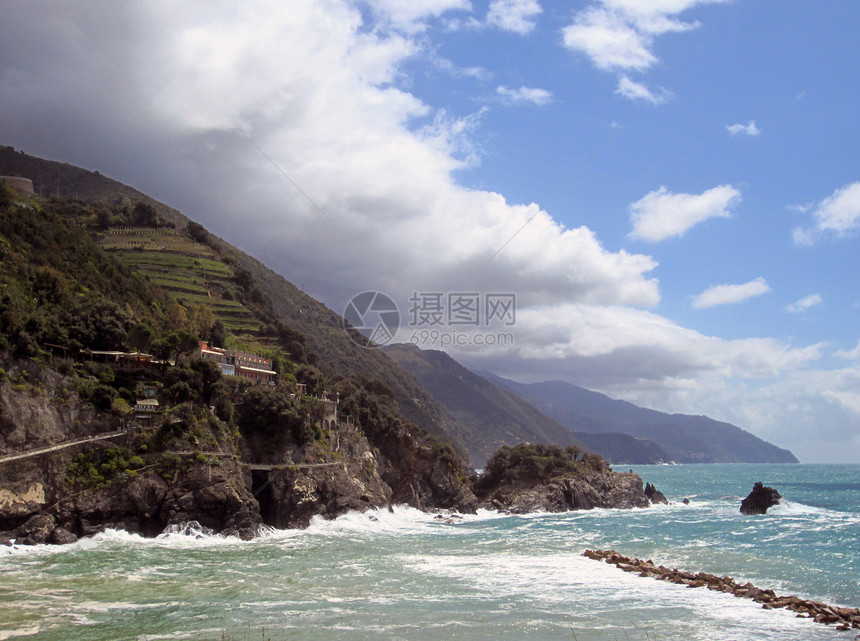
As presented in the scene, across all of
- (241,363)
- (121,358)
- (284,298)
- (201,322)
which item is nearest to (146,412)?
(121,358)

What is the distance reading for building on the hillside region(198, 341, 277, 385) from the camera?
56594mm

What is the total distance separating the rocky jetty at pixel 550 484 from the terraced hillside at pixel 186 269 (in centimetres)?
3593

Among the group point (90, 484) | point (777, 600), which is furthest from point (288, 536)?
point (777, 600)

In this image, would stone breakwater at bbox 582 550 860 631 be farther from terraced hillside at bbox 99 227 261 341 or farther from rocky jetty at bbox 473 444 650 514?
terraced hillside at bbox 99 227 261 341

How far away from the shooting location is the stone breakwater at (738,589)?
25209mm

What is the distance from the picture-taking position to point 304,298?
525 feet

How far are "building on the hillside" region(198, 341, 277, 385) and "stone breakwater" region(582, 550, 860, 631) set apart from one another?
111 ft

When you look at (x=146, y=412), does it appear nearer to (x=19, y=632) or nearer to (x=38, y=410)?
(x=38, y=410)

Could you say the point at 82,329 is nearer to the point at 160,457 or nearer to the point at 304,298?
the point at 160,457

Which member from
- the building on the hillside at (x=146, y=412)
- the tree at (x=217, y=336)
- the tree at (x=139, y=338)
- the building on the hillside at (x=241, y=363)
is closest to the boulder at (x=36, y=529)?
Answer: the building on the hillside at (x=146, y=412)

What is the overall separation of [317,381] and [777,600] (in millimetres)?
51787

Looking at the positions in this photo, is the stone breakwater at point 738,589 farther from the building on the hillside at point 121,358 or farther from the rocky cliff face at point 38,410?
the building on the hillside at point 121,358

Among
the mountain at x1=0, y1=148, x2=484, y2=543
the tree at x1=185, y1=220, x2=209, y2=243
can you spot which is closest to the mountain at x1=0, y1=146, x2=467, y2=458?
the tree at x1=185, y1=220, x2=209, y2=243

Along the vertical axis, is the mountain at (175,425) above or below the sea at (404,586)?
above
